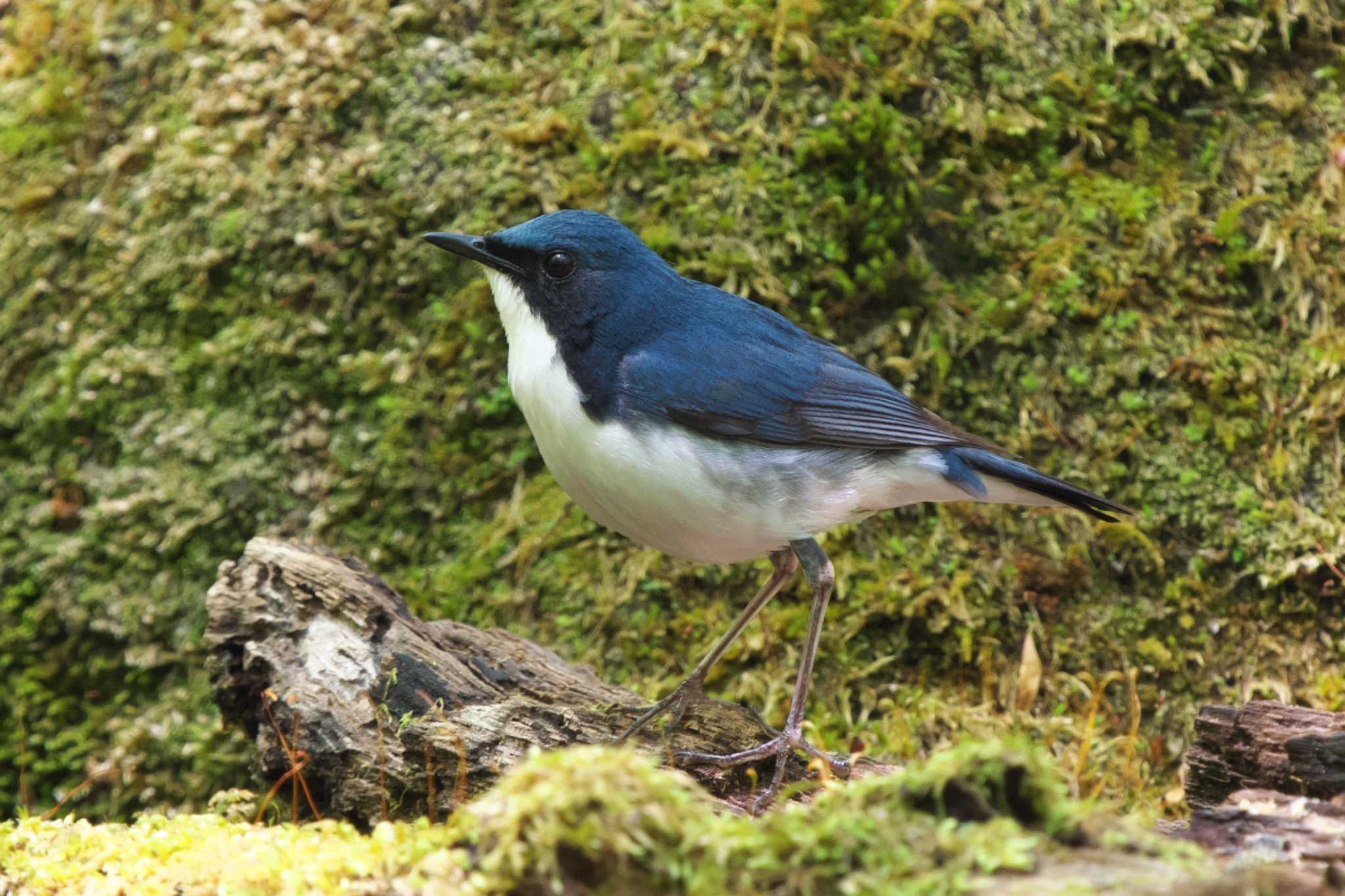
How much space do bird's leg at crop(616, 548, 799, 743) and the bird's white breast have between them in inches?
12.2

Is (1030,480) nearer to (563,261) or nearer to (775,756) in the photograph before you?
(775,756)

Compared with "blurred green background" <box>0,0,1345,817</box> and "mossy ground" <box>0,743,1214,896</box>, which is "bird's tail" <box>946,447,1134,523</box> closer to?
"blurred green background" <box>0,0,1345,817</box>

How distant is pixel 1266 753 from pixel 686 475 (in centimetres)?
194

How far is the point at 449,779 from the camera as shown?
365cm

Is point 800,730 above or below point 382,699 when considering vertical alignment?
above

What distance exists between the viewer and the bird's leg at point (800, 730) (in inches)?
152

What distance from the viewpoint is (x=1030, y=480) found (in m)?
4.20

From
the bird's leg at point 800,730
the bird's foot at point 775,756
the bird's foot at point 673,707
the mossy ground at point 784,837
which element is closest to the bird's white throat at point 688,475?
the bird's leg at point 800,730

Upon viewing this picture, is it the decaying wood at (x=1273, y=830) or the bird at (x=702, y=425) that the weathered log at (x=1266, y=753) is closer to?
the decaying wood at (x=1273, y=830)

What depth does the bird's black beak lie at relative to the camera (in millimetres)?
4188

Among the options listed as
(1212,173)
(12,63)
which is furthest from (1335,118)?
(12,63)

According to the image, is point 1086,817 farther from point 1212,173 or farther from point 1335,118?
point 1335,118

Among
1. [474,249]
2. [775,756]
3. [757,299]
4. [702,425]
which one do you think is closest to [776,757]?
[775,756]

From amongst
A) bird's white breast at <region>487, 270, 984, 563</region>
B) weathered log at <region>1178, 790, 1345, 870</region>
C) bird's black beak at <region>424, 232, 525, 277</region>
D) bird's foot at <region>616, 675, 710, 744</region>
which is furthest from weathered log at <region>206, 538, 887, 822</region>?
weathered log at <region>1178, 790, 1345, 870</region>
